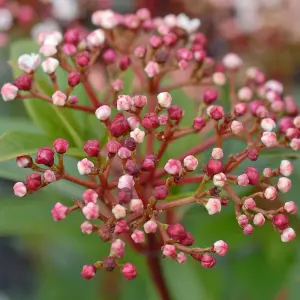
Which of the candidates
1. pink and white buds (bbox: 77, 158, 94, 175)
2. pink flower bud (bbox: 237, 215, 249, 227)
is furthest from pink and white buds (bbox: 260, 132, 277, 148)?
pink and white buds (bbox: 77, 158, 94, 175)

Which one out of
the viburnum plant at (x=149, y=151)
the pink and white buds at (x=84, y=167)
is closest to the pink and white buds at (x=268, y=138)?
the viburnum plant at (x=149, y=151)

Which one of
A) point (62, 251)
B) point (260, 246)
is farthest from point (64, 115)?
point (62, 251)

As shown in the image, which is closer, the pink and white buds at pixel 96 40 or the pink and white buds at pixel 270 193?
the pink and white buds at pixel 270 193

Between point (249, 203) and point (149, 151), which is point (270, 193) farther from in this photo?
point (149, 151)

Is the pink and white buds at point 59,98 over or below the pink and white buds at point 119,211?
over

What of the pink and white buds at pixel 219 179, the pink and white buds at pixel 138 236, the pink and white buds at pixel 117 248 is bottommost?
the pink and white buds at pixel 117 248

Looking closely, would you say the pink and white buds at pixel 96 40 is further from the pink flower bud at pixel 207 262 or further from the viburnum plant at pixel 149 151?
the pink flower bud at pixel 207 262

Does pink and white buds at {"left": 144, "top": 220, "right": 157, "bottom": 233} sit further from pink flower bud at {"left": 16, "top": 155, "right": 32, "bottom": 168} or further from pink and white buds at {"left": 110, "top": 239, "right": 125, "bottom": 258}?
pink flower bud at {"left": 16, "top": 155, "right": 32, "bottom": 168}
